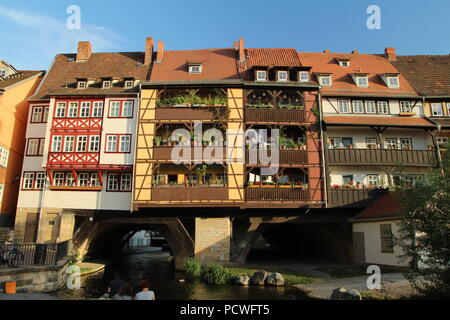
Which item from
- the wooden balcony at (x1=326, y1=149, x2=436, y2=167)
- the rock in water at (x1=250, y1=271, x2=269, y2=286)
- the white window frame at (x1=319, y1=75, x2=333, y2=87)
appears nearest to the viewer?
the rock in water at (x1=250, y1=271, x2=269, y2=286)

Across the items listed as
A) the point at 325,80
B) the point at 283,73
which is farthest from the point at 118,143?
the point at 325,80

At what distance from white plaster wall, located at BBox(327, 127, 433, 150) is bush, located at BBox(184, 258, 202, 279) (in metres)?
12.8

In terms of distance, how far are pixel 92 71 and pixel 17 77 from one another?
21.8 ft

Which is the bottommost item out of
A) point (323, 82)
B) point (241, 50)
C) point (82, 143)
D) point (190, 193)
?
point (190, 193)

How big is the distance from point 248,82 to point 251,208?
8802 millimetres

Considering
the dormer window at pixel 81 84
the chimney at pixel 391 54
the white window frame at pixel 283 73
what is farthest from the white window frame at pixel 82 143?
the chimney at pixel 391 54

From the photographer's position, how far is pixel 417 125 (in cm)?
2288

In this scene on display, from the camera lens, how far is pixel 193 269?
20.2m

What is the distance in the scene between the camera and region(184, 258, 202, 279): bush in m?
20.0

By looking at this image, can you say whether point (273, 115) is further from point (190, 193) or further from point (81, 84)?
point (81, 84)

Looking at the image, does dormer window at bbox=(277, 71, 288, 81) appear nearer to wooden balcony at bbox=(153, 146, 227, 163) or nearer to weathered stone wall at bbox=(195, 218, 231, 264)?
wooden balcony at bbox=(153, 146, 227, 163)

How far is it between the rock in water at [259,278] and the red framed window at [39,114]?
60.9 feet

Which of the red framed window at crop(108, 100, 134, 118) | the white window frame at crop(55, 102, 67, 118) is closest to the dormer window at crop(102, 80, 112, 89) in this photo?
the red framed window at crop(108, 100, 134, 118)
